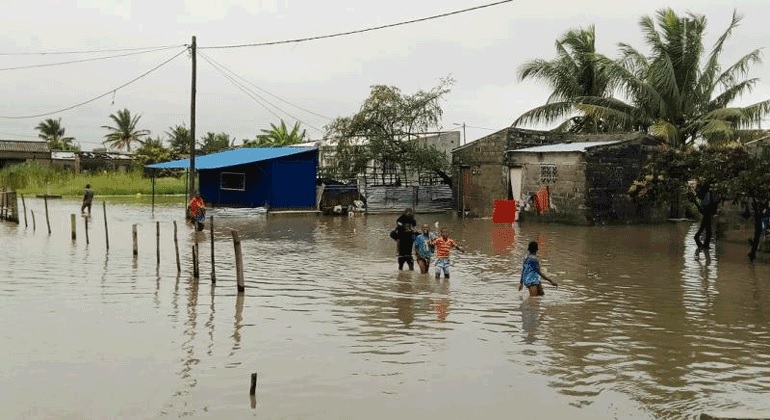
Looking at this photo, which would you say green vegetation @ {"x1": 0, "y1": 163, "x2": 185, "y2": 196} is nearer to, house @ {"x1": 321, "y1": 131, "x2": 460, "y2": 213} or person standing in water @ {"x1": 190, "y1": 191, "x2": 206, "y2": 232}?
house @ {"x1": 321, "y1": 131, "x2": 460, "y2": 213}

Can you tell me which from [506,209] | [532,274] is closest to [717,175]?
[532,274]

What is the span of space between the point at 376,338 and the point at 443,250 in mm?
4760

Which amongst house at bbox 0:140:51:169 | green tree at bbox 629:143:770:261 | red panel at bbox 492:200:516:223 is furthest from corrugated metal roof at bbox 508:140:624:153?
house at bbox 0:140:51:169

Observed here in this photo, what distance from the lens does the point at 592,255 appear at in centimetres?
2092

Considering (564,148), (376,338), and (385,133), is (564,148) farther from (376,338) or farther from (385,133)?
(376,338)

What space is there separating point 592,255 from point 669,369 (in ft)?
37.8

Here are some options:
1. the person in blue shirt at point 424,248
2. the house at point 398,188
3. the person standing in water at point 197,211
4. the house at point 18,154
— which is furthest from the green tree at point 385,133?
the house at point 18,154

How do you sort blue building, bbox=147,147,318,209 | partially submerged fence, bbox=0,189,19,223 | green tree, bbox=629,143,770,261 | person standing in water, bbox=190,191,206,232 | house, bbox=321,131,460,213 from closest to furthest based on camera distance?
green tree, bbox=629,143,770,261 < person standing in water, bbox=190,191,206,232 < partially submerged fence, bbox=0,189,19,223 < blue building, bbox=147,147,318,209 < house, bbox=321,131,460,213

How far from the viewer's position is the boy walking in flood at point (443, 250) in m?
15.4

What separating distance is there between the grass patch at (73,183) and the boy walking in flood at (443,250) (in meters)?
33.7

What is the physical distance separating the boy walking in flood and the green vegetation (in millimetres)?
37033

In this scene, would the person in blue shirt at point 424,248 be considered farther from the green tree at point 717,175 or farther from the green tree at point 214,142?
the green tree at point 214,142

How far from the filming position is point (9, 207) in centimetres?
2917

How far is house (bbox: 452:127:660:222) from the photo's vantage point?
29188 mm
